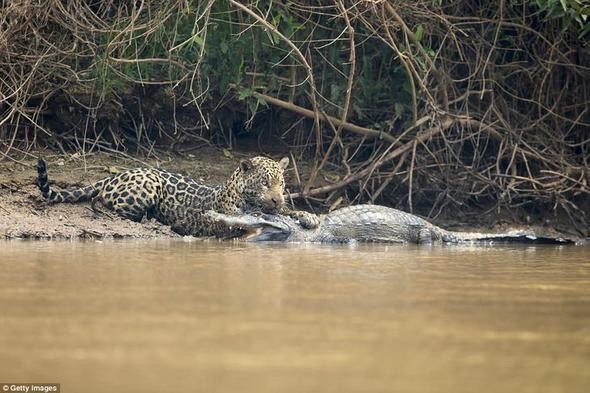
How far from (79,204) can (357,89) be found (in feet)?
9.83

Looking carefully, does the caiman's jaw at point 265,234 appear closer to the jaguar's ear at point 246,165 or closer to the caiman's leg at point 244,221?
the caiman's leg at point 244,221

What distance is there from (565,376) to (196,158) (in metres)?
8.10

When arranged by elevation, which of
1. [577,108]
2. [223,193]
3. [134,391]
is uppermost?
[577,108]

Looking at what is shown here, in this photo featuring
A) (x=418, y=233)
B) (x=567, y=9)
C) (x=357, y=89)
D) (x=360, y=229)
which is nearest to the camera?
(x=567, y=9)

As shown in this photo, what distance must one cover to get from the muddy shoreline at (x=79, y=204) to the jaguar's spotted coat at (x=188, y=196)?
5.3 inches

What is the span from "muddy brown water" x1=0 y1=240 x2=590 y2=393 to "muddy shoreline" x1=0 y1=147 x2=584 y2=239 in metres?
1.99

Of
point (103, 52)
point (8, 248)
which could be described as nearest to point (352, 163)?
point (103, 52)

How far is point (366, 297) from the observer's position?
5227 mm

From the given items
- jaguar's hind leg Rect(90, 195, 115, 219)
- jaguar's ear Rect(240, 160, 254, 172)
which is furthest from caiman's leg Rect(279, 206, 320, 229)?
jaguar's hind leg Rect(90, 195, 115, 219)

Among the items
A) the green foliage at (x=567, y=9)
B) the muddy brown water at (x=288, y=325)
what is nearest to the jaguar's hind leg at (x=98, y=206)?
the muddy brown water at (x=288, y=325)

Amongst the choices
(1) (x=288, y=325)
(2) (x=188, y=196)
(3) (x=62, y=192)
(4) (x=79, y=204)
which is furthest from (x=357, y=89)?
(1) (x=288, y=325)

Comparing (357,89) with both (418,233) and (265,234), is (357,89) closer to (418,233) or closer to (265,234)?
(418,233)

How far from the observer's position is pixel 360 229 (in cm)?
972

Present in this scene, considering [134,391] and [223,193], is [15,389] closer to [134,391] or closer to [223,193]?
[134,391]
